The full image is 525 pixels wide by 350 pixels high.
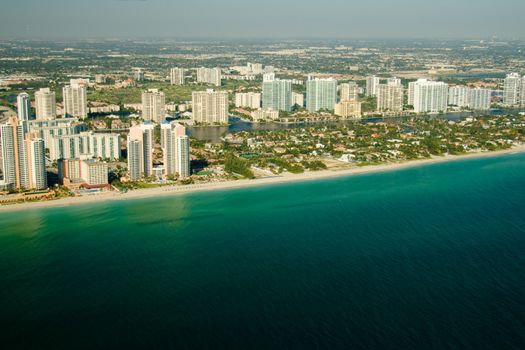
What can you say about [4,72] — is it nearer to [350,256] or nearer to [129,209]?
[129,209]

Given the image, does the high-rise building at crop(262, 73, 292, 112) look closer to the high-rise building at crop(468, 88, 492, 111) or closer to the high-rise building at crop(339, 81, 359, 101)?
the high-rise building at crop(339, 81, 359, 101)

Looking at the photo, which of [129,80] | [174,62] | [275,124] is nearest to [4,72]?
[129,80]

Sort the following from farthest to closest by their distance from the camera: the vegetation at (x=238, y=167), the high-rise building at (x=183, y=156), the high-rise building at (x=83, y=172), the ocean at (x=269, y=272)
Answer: the vegetation at (x=238, y=167) → the high-rise building at (x=183, y=156) → the high-rise building at (x=83, y=172) → the ocean at (x=269, y=272)

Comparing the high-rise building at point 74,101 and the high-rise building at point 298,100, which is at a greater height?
the high-rise building at point 74,101

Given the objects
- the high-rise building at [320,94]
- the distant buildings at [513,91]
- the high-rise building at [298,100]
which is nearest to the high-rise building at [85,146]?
the high-rise building at [320,94]

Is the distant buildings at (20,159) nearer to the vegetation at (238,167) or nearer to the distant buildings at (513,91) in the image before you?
the vegetation at (238,167)

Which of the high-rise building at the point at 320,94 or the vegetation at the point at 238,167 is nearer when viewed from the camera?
the vegetation at the point at 238,167

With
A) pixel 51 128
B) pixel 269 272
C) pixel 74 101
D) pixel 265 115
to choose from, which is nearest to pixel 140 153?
pixel 51 128
